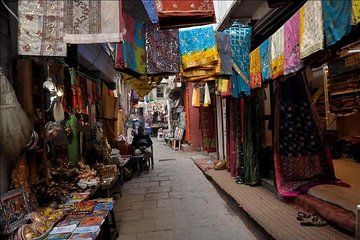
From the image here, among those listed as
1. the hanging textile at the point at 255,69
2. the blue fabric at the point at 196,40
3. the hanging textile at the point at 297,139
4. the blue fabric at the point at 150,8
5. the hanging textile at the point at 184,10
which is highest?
the blue fabric at the point at 150,8

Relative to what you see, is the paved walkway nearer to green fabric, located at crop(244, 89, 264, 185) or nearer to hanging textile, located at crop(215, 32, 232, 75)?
green fabric, located at crop(244, 89, 264, 185)

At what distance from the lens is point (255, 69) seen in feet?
18.2

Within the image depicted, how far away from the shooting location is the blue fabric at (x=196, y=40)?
5.29 m

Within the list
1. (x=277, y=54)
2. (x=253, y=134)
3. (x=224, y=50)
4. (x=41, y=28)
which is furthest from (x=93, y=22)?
(x=253, y=134)

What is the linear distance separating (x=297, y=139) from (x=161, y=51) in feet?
11.3

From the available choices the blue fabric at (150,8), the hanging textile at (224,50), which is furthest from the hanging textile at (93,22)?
the hanging textile at (224,50)

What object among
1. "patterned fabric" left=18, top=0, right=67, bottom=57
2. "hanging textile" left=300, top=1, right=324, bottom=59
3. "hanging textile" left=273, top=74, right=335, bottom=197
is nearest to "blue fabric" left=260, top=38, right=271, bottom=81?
"hanging textile" left=273, top=74, right=335, bottom=197

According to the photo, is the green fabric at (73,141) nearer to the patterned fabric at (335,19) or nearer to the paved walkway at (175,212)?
the paved walkway at (175,212)

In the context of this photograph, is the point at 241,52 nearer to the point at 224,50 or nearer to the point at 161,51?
the point at 224,50

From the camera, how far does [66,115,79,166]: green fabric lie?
638 cm

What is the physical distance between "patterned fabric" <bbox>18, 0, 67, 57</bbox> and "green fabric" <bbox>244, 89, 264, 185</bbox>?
16.9ft

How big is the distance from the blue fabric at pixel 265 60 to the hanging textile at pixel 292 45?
0.71m

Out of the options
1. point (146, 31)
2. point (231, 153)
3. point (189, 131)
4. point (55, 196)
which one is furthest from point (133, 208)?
point (189, 131)

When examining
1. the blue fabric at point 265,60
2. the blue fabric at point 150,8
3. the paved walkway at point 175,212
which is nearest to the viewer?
the blue fabric at point 150,8
